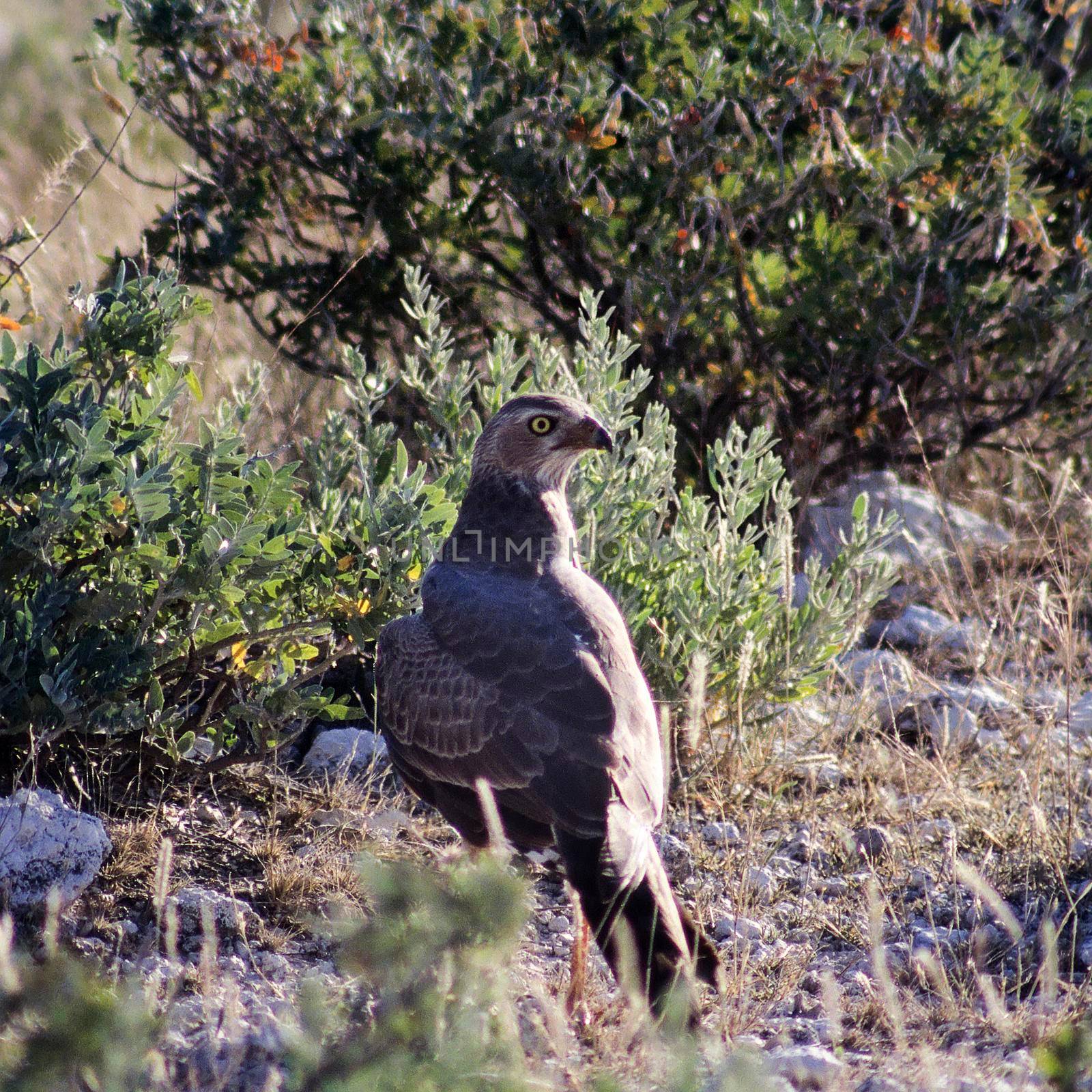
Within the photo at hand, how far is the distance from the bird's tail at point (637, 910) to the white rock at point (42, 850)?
136cm

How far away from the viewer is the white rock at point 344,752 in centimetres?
462

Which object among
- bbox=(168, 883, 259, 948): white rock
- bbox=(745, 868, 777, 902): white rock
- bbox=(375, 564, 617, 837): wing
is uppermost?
bbox=(375, 564, 617, 837): wing

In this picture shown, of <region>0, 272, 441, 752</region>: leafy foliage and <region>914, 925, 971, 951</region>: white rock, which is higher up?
<region>0, 272, 441, 752</region>: leafy foliage

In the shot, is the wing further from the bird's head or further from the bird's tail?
the bird's head

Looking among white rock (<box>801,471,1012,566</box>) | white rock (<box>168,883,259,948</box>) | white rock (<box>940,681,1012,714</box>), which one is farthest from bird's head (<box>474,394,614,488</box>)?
white rock (<box>801,471,1012,566</box>)

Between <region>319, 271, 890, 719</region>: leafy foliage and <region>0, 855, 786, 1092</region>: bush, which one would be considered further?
<region>319, 271, 890, 719</region>: leafy foliage

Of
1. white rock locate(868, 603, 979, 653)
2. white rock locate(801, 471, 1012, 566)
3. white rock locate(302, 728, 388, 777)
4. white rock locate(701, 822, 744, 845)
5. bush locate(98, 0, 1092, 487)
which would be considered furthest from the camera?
white rock locate(801, 471, 1012, 566)

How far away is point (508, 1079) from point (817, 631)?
8.24ft

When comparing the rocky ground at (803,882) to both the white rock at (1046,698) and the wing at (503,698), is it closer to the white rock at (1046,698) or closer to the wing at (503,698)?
the white rock at (1046,698)

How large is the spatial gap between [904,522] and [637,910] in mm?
3591

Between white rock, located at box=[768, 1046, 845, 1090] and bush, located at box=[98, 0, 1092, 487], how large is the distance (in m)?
3.34

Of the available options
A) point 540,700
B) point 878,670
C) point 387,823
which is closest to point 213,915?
point 387,823

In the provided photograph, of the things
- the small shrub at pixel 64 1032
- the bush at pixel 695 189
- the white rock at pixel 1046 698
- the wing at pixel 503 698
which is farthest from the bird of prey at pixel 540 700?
the white rock at pixel 1046 698

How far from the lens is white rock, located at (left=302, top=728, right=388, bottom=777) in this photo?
462 cm
